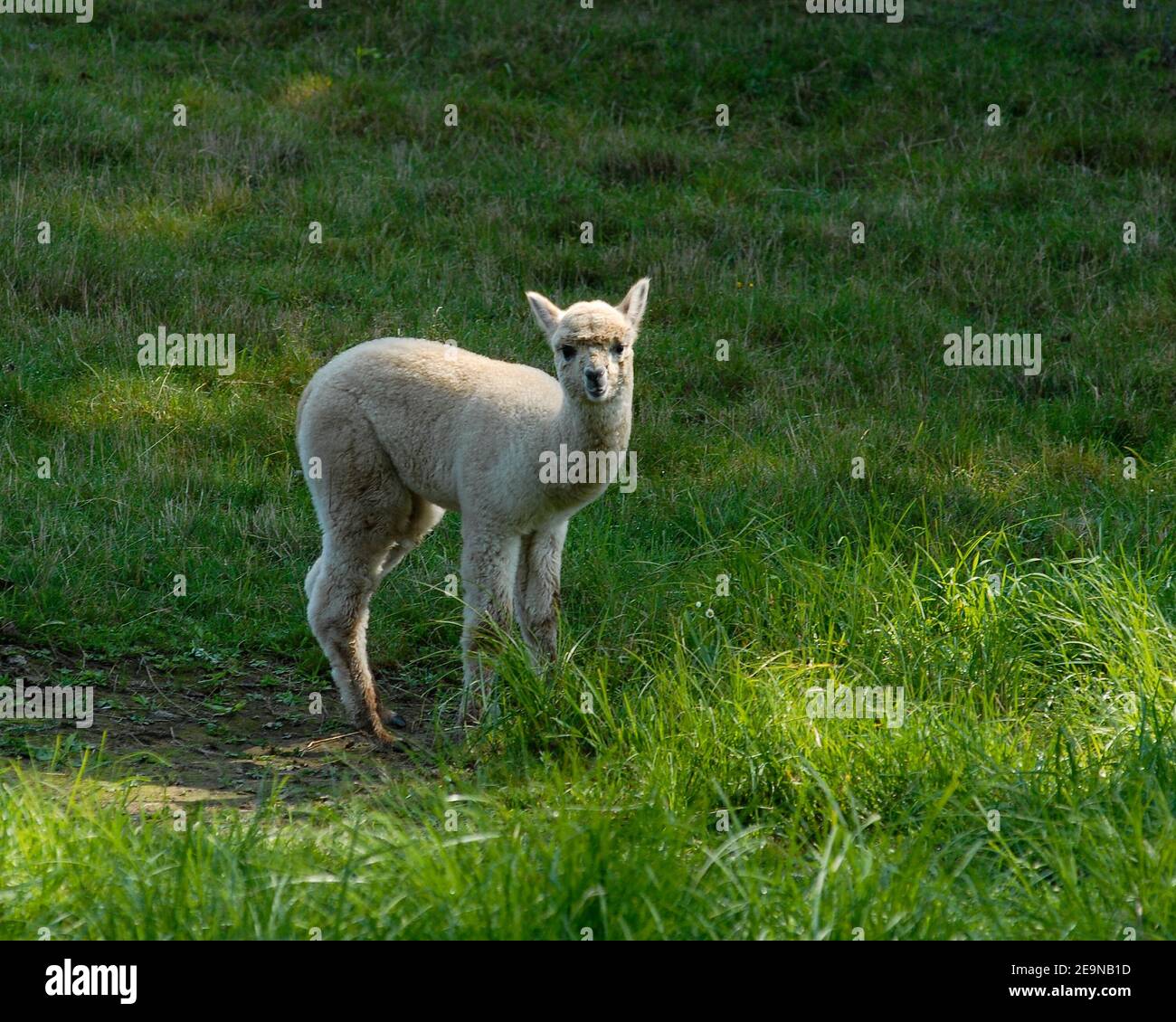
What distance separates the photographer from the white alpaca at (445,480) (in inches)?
227

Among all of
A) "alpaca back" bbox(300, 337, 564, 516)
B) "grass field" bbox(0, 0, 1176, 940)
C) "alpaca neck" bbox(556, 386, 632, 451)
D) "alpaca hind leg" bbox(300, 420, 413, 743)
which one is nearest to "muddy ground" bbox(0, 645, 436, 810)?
"grass field" bbox(0, 0, 1176, 940)

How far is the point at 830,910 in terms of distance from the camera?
3664mm

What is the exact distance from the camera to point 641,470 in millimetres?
8359

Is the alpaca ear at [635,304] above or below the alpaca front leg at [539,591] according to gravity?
above

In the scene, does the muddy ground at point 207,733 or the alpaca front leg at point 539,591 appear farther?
the alpaca front leg at point 539,591

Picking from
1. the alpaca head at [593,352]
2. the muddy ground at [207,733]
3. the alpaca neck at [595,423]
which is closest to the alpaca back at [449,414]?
the alpaca neck at [595,423]

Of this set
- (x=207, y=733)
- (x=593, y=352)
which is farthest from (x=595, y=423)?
(x=207, y=733)

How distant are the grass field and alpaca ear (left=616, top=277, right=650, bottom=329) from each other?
1.24 meters

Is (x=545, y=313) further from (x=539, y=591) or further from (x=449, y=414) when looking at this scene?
(x=539, y=591)

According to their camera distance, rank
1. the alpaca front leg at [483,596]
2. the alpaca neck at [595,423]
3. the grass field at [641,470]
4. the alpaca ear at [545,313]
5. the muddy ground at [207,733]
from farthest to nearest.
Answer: the alpaca front leg at [483,596], the alpaca ear at [545,313], the alpaca neck at [595,423], the muddy ground at [207,733], the grass field at [641,470]

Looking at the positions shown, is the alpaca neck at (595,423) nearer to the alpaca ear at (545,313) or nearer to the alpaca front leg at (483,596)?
the alpaca ear at (545,313)

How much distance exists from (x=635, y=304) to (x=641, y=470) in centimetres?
262

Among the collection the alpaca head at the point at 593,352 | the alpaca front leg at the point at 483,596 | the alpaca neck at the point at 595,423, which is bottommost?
the alpaca front leg at the point at 483,596

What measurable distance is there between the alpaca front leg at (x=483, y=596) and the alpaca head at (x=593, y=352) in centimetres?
74
